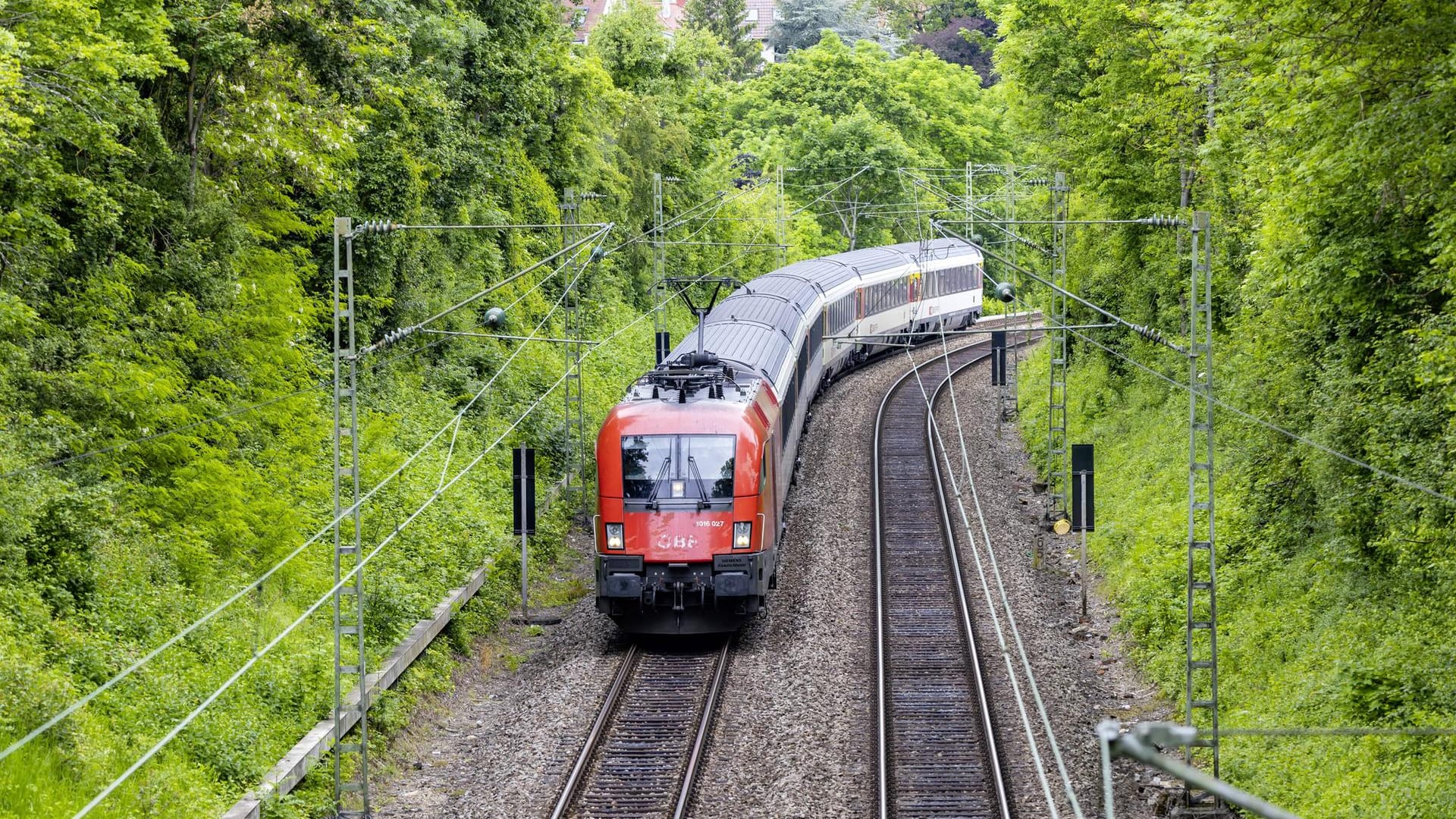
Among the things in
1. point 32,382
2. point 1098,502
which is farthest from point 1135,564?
point 32,382

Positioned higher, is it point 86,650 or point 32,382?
point 32,382

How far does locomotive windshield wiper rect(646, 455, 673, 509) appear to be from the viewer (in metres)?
17.5

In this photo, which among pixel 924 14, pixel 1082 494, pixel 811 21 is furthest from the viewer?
pixel 924 14

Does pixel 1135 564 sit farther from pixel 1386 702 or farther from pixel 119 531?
pixel 119 531

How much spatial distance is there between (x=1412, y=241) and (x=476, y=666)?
12.2 m

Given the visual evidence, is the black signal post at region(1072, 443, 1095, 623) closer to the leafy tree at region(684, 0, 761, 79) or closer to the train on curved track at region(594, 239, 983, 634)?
the train on curved track at region(594, 239, 983, 634)

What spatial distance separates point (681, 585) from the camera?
57.4 feet

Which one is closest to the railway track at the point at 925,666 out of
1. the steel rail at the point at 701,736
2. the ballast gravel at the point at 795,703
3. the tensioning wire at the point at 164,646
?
the ballast gravel at the point at 795,703

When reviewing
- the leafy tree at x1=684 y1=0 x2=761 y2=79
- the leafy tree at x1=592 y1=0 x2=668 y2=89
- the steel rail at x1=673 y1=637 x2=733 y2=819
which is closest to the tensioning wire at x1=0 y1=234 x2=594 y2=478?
the steel rail at x1=673 y1=637 x2=733 y2=819

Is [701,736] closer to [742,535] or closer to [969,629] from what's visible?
[742,535]

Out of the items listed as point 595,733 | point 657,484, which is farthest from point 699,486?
point 595,733

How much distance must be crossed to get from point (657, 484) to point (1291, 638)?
25.0 ft

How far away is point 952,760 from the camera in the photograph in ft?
47.8

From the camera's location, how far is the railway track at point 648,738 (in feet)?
44.7
